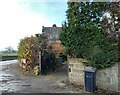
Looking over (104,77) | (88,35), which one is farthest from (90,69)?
(88,35)

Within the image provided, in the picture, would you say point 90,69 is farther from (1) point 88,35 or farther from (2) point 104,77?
(1) point 88,35

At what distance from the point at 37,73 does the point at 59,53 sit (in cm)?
567

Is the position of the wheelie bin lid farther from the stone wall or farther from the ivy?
the stone wall

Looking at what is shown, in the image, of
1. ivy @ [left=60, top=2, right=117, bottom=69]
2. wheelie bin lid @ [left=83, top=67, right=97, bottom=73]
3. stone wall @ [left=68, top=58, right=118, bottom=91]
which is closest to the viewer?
wheelie bin lid @ [left=83, top=67, right=97, bottom=73]

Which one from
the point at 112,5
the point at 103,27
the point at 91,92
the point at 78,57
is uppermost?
the point at 112,5

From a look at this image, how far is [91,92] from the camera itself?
412 inches

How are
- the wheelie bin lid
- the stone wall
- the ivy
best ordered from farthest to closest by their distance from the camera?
the ivy < the stone wall < the wheelie bin lid

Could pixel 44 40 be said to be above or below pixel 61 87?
above

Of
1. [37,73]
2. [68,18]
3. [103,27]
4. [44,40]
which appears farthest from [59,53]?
[103,27]

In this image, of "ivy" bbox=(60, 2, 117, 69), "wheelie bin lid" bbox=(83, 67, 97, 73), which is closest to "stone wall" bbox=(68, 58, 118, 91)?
"ivy" bbox=(60, 2, 117, 69)

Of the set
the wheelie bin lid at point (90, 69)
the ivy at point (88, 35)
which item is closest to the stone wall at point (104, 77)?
the ivy at point (88, 35)

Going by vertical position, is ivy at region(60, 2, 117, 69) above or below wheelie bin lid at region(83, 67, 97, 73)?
above

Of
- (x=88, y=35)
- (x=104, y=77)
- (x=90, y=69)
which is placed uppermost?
(x=88, y=35)

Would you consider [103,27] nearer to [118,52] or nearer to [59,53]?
[118,52]
